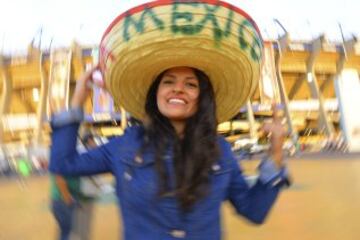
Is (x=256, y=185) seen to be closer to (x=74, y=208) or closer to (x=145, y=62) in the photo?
(x=145, y=62)

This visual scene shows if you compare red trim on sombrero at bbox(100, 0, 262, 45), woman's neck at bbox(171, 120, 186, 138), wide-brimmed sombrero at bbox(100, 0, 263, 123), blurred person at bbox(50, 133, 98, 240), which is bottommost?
blurred person at bbox(50, 133, 98, 240)

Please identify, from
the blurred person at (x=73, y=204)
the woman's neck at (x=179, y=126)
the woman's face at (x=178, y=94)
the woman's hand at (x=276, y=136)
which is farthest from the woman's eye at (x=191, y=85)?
the blurred person at (x=73, y=204)

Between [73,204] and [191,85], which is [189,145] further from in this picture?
[73,204]

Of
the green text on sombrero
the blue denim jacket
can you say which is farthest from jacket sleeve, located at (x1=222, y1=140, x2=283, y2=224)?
the green text on sombrero

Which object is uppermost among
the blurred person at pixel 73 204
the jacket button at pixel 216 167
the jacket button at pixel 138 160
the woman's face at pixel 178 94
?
the woman's face at pixel 178 94

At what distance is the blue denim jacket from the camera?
1.09 meters

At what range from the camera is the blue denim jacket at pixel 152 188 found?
42.8 inches

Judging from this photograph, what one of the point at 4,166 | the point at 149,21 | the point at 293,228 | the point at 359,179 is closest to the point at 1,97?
the point at 4,166

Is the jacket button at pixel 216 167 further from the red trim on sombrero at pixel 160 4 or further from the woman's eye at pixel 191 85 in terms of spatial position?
the red trim on sombrero at pixel 160 4

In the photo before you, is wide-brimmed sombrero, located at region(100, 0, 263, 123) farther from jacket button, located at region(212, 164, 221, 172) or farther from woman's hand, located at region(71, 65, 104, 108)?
jacket button, located at region(212, 164, 221, 172)

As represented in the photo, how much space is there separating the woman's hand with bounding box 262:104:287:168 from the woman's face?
0.24 metres

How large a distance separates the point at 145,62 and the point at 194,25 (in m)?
0.21

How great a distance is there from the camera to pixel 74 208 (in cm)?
148

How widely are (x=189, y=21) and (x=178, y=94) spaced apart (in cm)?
22
